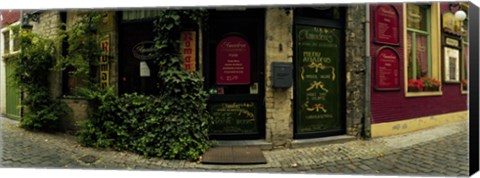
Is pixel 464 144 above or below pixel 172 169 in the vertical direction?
above

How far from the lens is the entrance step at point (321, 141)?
11.9ft

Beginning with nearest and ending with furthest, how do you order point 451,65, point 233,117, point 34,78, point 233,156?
point 451,65
point 233,156
point 233,117
point 34,78

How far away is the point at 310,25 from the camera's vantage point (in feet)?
12.5

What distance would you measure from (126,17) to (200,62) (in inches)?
45.2

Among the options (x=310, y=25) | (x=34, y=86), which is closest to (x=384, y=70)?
(x=310, y=25)

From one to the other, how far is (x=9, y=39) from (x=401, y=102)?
213 inches

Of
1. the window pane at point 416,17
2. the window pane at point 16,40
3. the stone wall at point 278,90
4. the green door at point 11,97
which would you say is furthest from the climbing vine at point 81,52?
the window pane at point 416,17

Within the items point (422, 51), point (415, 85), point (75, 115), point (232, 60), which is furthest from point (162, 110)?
point (422, 51)

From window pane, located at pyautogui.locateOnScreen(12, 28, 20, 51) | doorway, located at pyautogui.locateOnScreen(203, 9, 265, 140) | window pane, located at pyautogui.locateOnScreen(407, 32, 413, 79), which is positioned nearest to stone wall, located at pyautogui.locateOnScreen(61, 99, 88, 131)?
window pane, located at pyautogui.locateOnScreen(12, 28, 20, 51)

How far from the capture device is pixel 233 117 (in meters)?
3.82

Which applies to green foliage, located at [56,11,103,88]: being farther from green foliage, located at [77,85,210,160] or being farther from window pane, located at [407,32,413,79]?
window pane, located at [407,32,413,79]

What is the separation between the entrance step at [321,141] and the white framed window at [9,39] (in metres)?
4.10

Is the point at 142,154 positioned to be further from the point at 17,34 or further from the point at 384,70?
the point at 384,70

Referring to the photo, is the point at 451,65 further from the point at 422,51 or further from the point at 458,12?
the point at 458,12
